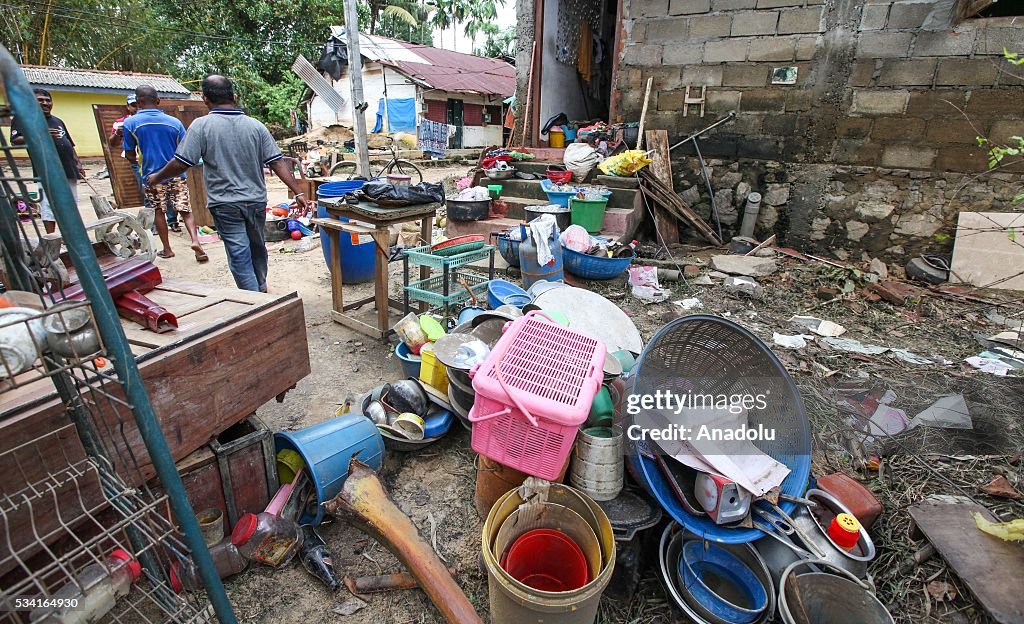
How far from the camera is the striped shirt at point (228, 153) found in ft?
11.5

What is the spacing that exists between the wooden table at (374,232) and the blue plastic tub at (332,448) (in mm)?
1616

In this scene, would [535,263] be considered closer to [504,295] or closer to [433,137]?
[504,295]

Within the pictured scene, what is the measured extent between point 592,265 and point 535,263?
30.1 inches

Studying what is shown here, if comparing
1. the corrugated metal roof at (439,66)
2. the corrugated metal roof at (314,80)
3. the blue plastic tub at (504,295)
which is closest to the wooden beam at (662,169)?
the blue plastic tub at (504,295)

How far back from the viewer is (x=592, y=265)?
506 centimetres

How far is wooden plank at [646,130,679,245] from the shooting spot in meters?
6.81

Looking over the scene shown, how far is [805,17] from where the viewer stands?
5848 millimetres

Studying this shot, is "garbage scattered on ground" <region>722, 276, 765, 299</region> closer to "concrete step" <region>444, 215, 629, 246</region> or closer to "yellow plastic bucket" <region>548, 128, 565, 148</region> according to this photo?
"concrete step" <region>444, 215, 629, 246</region>

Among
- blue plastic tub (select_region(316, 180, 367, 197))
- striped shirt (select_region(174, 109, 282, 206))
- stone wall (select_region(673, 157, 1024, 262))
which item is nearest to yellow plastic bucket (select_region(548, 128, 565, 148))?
stone wall (select_region(673, 157, 1024, 262))

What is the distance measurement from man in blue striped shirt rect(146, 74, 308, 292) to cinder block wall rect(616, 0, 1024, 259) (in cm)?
538

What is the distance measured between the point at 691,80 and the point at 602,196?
2.36 m

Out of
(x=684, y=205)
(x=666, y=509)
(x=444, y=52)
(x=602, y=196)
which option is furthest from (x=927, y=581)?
(x=444, y=52)

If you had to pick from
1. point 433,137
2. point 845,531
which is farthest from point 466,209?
point 433,137

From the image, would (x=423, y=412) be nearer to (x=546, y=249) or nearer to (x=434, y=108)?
(x=546, y=249)
